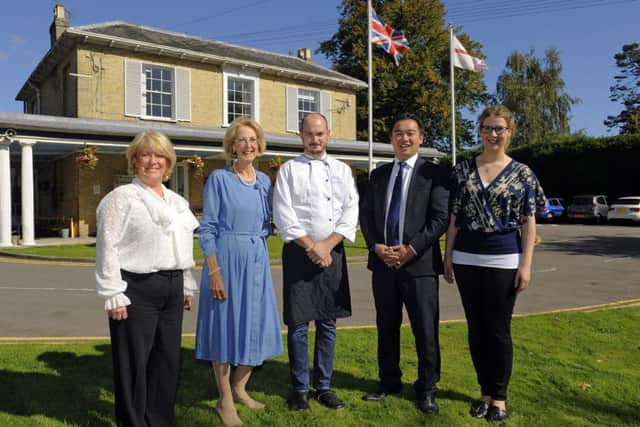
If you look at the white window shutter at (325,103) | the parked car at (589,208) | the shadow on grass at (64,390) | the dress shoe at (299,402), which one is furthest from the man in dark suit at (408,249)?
the parked car at (589,208)

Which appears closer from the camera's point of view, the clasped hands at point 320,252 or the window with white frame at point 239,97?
the clasped hands at point 320,252

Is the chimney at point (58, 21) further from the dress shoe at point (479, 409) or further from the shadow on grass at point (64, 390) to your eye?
the dress shoe at point (479, 409)

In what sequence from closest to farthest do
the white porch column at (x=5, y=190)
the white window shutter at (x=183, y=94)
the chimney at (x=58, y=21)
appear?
the white porch column at (x=5, y=190) < the white window shutter at (x=183, y=94) < the chimney at (x=58, y=21)

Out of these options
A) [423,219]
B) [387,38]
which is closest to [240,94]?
[387,38]

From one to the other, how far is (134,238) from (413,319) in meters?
1.96

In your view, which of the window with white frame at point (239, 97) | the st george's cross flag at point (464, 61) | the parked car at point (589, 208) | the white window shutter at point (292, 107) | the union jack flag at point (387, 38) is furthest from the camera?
the parked car at point (589, 208)

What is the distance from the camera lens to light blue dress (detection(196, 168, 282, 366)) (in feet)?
11.3

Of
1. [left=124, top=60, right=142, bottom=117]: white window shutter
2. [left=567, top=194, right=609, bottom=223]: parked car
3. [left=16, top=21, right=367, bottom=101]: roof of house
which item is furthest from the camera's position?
[left=567, top=194, right=609, bottom=223]: parked car

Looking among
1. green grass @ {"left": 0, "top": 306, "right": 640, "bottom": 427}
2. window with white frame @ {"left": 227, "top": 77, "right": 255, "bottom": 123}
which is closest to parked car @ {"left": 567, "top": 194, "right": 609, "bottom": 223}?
window with white frame @ {"left": 227, "top": 77, "right": 255, "bottom": 123}

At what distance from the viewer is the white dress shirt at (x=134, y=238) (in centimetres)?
289

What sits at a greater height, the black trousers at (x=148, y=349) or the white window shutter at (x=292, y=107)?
the white window shutter at (x=292, y=107)

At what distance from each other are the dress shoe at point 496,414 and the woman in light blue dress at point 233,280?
1500mm

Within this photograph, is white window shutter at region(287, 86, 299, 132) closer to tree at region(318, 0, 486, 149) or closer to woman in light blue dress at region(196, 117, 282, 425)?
tree at region(318, 0, 486, 149)

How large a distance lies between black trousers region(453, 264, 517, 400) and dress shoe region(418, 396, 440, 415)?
35 cm
